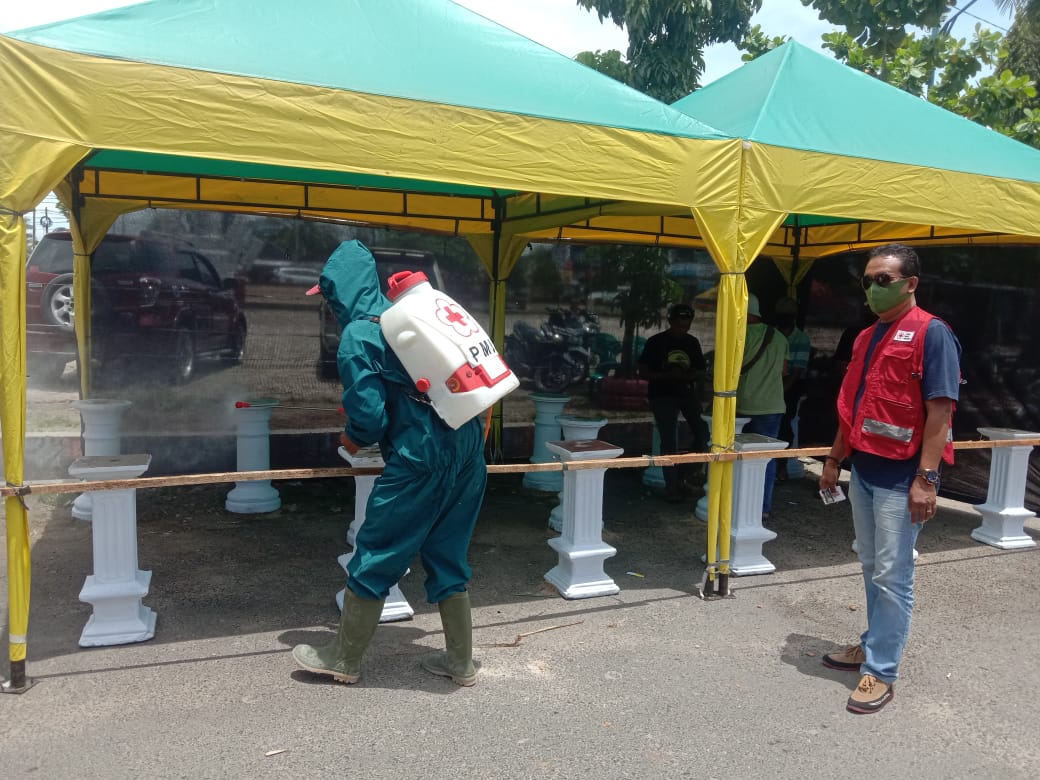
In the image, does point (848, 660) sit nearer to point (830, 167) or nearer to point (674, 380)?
point (830, 167)

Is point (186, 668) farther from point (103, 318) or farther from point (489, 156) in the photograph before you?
point (103, 318)

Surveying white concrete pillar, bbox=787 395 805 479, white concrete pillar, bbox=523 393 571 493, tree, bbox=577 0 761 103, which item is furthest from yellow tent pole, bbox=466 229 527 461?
tree, bbox=577 0 761 103

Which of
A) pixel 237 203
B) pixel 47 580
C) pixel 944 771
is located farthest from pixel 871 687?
pixel 237 203

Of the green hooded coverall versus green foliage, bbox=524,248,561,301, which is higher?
green foliage, bbox=524,248,561,301

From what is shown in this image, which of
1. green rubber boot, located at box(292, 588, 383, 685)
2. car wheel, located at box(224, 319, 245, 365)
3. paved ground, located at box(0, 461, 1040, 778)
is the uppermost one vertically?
car wheel, located at box(224, 319, 245, 365)

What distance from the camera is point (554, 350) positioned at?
852 cm

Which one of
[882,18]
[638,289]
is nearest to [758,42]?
[882,18]

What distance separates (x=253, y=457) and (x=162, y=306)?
Result: 181cm

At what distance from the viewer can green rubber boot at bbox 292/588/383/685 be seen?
341 cm

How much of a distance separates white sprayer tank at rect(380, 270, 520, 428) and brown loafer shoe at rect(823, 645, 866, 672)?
223 cm

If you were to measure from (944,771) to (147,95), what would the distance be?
4.30 meters

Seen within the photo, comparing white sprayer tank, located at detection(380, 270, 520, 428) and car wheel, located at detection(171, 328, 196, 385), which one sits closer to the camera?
white sprayer tank, located at detection(380, 270, 520, 428)

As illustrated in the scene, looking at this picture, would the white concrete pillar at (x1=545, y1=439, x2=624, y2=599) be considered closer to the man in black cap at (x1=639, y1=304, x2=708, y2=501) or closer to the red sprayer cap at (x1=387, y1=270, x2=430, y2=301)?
the red sprayer cap at (x1=387, y1=270, x2=430, y2=301)

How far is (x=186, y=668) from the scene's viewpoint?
3658 mm
